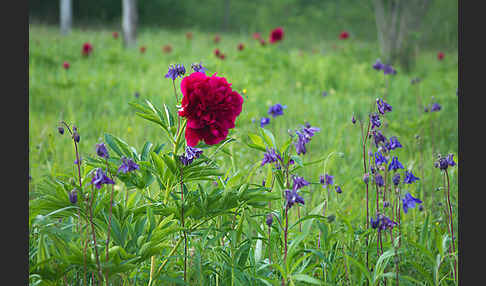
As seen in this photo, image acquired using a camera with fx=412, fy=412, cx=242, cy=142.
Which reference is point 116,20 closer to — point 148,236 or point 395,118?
point 395,118

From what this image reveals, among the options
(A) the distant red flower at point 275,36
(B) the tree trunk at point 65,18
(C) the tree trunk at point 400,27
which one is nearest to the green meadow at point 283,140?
(A) the distant red flower at point 275,36

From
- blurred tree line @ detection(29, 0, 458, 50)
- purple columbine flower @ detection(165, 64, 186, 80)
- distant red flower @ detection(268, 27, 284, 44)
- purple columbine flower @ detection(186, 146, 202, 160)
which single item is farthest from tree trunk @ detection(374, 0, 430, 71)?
blurred tree line @ detection(29, 0, 458, 50)

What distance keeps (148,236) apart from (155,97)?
3.56 metres

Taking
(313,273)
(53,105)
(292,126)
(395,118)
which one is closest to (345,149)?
(292,126)

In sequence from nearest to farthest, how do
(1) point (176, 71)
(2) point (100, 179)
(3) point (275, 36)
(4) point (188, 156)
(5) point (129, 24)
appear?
(2) point (100, 179), (4) point (188, 156), (1) point (176, 71), (3) point (275, 36), (5) point (129, 24)

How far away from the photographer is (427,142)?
12.1ft

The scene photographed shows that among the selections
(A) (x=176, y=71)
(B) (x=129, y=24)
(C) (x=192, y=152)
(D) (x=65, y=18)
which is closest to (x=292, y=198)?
(C) (x=192, y=152)

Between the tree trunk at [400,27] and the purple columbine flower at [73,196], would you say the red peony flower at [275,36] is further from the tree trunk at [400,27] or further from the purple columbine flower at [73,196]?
the purple columbine flower at [73,196]

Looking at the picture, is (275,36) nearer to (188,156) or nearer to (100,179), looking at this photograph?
(188,156)

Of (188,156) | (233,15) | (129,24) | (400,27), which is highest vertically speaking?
(233,15)

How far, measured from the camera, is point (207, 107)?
47.0 inches

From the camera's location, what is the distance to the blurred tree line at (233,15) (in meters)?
19.7

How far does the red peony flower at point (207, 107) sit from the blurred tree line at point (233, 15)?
17.0 metres

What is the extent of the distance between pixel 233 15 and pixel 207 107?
2391cm
